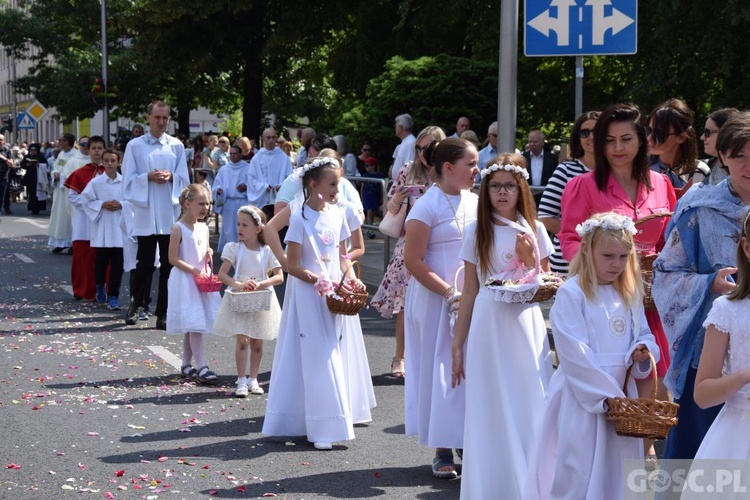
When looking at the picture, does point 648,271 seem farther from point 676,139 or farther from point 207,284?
point 207,284

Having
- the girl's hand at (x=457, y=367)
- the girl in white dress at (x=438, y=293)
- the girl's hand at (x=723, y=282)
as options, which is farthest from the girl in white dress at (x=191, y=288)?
the girl's hand at (x=723, y=282)

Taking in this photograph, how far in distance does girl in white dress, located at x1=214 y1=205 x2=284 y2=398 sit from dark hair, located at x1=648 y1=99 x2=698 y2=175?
3.08m

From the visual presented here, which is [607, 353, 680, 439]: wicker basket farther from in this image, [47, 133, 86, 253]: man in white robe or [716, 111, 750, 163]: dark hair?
[47, 133, 86, 253]: man in white robe

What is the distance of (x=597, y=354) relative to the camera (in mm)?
5012

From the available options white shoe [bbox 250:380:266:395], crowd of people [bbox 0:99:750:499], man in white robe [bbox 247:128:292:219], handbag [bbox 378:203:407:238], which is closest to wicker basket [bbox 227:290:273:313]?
crowd of people [bbox 0:99:750:499]

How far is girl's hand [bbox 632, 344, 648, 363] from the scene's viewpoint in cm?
498

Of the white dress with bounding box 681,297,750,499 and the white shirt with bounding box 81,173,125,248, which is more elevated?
the white shirt with bounding box 81,173,125,248

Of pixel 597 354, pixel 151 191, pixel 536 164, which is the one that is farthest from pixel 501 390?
pixel 536 164

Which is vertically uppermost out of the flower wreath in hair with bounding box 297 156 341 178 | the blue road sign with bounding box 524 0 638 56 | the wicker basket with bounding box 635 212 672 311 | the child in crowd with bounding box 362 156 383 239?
the blue road sign with bounding box 524 0 638 56

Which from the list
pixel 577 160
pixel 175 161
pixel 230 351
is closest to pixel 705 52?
pixel 175 161

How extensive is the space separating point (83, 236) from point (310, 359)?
823 cm

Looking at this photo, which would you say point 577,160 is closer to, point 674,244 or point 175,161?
point 674,244

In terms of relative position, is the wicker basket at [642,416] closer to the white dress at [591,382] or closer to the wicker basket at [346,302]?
the white dress at [591,382]

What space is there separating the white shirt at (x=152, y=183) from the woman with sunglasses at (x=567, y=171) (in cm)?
637
